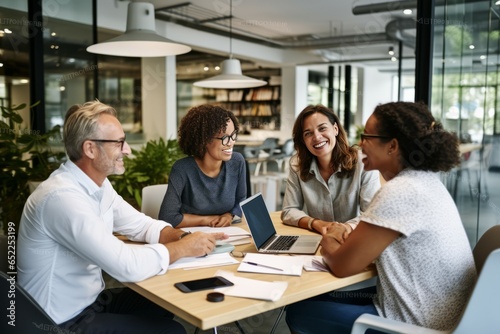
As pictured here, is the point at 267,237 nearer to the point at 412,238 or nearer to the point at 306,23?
the point at 412,238

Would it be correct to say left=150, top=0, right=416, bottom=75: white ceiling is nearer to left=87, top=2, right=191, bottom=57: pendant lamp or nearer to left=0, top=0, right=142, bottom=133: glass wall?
left=0, top=0, right=142, bottom=133: glass wall

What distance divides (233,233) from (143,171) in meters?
2.33

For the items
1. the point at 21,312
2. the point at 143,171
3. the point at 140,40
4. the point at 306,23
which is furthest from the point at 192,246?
the point at 306,23

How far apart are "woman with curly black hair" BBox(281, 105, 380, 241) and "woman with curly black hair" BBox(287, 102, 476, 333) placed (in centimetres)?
72

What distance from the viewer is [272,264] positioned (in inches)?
69.4

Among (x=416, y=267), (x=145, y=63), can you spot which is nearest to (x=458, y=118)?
(x=416, y=267)

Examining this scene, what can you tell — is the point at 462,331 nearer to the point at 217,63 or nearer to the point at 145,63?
the point at 145,63

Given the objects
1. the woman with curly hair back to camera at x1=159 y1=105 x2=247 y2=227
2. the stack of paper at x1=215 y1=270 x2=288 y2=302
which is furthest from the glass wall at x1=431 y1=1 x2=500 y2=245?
the stack of paper at x1=215 y1=270 x2=288 y2=302

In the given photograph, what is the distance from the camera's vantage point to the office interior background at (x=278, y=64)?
3604 millimetres

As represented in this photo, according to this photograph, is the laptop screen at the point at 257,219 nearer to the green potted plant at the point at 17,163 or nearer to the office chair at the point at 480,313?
the office chair at the point at 480,313

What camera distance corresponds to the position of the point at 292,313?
188cm

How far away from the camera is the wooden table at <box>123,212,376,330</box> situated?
1310mm

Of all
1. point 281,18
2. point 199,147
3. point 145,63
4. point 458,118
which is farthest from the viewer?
point 145,63

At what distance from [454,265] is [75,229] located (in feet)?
4.24
